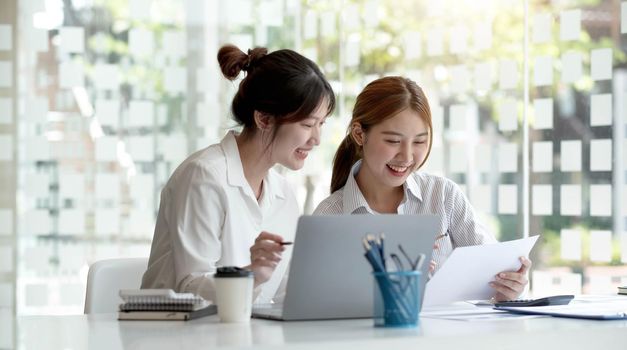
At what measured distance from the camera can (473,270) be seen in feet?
7.34

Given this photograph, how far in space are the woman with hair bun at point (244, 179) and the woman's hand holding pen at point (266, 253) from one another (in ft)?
0.80

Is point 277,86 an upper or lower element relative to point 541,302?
upper

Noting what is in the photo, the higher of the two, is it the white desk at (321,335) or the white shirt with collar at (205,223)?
the white shirt with collar at (205,223)

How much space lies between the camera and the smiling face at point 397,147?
278 centimetres

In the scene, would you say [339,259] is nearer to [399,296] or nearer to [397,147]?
[399,296]

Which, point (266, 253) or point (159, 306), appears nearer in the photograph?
point (159, 306)

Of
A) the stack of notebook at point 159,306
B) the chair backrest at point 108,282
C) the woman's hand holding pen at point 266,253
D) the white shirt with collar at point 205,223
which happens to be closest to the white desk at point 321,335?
the stack of notebook at point 159,306

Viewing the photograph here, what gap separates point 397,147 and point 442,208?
0.22 m

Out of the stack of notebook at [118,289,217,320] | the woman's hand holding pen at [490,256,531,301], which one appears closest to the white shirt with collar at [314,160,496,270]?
the woman's hand holding pen at [490,256,531,301]

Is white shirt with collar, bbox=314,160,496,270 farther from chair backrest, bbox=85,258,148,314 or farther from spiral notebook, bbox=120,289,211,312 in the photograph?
spiral notebook, bbox=120,289,211,312

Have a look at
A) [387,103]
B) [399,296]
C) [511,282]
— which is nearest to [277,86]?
[387,103]

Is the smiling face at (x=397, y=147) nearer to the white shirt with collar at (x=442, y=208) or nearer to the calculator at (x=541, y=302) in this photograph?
the white shirt with collar at (x=442, y=208)

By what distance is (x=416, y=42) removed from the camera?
4836 millimetres

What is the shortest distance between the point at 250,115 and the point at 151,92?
7.10 ft
